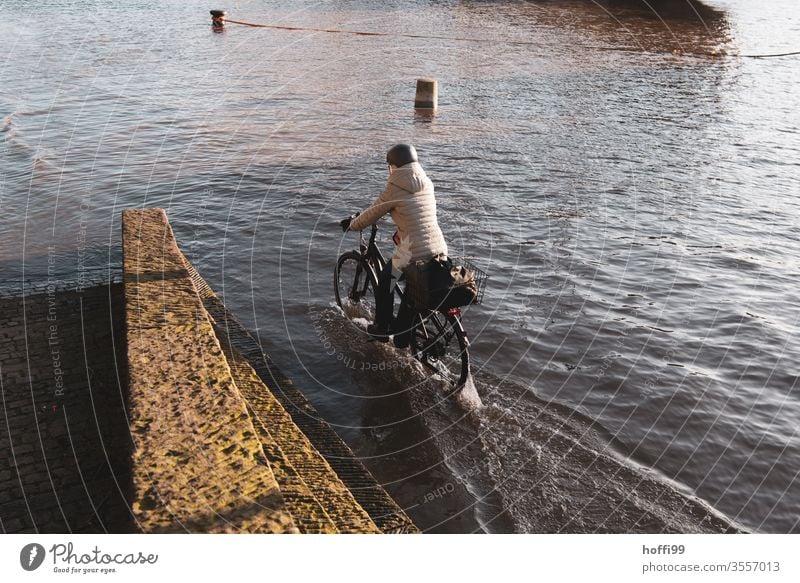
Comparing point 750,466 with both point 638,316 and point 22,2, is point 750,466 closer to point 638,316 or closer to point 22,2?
point 638,316

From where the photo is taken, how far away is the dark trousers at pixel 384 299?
7.88m

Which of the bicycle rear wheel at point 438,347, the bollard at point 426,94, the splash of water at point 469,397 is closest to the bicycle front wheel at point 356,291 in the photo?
the bicycle rear wheel at point 438,347

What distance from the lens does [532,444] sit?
674 cm

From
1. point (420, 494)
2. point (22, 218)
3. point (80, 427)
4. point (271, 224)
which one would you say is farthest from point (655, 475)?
point (22, 218)

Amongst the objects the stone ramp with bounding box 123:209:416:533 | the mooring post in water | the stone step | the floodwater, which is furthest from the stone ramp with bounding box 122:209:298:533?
the mooring post in water

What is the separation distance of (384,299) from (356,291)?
1194 millimetres

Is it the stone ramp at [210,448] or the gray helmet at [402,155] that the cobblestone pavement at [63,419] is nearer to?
the stone ramp at [210,448]

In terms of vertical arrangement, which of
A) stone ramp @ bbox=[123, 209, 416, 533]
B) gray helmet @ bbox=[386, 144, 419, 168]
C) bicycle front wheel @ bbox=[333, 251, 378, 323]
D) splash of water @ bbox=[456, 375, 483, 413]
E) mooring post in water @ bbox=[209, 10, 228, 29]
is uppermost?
mooring post in water @ bbox=[209, 10, 228, 29]

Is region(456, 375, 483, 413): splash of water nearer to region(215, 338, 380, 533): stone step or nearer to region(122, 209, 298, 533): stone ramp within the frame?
region(215, 338, 380, 533): stone step

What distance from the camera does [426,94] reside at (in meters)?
19.3

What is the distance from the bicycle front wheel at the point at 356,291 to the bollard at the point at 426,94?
1091cm

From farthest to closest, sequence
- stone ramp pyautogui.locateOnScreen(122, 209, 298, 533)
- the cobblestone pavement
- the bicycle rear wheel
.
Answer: the bicycle rear wheel < the cobblestone pavement < stone ramp pyautogui.locateOnScreen(122, 209, 298, 533)

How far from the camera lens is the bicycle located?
24.2ft

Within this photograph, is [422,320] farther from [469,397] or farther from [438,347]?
[469,397]
